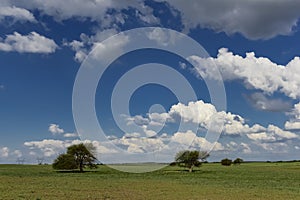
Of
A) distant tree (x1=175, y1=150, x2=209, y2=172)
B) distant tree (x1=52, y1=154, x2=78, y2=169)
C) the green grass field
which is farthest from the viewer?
distant tree (x1=175, y1=150, x2=209, y2=172)

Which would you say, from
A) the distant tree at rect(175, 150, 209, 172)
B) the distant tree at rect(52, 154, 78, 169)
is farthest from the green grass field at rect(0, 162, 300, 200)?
the distant tree at rect(175, 150, 209, 172)

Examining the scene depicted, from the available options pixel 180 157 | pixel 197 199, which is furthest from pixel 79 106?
pixel 180 157

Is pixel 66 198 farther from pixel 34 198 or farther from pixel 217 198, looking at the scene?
pixel 217 198

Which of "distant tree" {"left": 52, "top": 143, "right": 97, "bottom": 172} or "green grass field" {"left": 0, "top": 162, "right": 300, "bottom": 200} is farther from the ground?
"distant tree" {"left": 52, "top": 143, "right": 97, "bottom": 172}

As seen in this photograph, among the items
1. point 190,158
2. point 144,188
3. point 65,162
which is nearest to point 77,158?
point 65,162

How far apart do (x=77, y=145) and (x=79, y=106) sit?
82.5m

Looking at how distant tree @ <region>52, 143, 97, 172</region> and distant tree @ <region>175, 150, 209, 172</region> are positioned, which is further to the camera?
distant tree @ <region>175, 150, 209, 172</region>

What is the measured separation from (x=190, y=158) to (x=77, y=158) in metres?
33.6

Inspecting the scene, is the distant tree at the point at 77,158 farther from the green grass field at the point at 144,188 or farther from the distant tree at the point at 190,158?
the green grass field at the point at 144,188

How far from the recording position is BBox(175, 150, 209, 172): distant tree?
4715 inches

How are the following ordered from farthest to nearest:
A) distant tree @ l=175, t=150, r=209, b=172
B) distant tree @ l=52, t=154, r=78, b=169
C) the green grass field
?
distant tree @ l=175, t=150, r=209, b=172 → distant tree @ l=52, t=154, r=78, b=169 → the green grass field

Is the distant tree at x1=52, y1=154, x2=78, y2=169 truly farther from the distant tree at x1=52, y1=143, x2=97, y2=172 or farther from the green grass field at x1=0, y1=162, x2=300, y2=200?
the green grass field at x1=0, y1=162, x2=300, y2=200

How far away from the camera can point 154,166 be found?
5118 inches

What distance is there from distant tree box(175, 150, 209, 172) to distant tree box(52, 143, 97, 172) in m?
26.6
